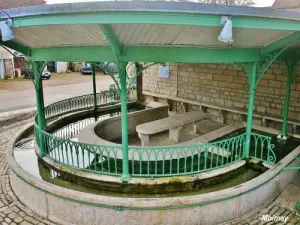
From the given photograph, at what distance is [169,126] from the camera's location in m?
8.17

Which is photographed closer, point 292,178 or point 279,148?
point 292,178

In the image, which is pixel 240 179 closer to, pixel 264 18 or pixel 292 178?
pixel 292 178

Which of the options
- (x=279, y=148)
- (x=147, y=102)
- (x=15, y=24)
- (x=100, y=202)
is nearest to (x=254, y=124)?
(x=279, y=148)

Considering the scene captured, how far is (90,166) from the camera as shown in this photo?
21.1 feet

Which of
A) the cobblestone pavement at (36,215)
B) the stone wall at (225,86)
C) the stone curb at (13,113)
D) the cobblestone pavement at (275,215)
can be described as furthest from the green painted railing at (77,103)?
the cobblestone pavement at (275,215)

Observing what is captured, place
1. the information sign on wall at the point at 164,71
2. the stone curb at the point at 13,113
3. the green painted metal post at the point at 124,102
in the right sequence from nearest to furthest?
1. the green painted metal post at the point at 124,102
2. the information sign on wall at the point at 164,71
3. the stone curb at the point at 13,113

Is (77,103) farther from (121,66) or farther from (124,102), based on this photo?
(121,66)

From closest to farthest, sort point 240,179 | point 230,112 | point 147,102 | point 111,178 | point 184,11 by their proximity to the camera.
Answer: point 184,11 → point 111,178 → point 240,179 → point 230,112 → point 147,102

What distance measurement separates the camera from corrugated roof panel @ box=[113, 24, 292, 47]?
4.46 metres

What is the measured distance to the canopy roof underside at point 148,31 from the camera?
3.87 meters

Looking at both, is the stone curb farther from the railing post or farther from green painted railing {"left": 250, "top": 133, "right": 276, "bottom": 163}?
the railing post

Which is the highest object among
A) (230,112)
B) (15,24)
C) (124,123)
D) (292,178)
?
(15,24)

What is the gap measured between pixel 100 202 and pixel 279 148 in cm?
538

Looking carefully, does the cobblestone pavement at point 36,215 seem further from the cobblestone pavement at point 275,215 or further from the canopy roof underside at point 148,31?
the canopy roof underside at point 148,31
